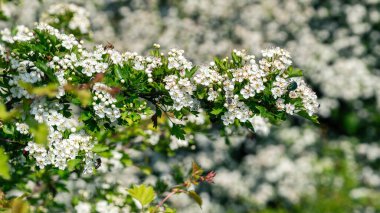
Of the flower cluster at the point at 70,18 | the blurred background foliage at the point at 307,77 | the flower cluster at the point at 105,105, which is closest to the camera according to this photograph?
the flower cluster at the point at 105,105

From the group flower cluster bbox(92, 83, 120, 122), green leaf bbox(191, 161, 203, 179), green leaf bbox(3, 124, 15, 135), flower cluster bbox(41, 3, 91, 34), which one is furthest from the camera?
flower cluster bbox(41, 3, 91, 34)

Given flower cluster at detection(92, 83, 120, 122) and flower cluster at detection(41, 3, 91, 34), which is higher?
flower cluster at detection(41, 3, 91, 34)

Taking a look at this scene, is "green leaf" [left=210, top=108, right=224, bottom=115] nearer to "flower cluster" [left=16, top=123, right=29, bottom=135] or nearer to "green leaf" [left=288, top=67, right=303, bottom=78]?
"green leaf" [left=288, top=67, right=303, bottom=78]

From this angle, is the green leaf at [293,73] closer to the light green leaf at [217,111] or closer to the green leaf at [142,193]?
the light green leaf at [217,111]

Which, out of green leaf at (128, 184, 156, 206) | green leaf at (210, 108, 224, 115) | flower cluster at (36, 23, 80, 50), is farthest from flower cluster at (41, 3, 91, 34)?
green leaf at (210, 108, 224, 115)

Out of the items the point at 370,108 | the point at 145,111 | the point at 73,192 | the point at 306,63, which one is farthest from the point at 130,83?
the point at 370,108

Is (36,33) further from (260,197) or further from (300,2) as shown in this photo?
(300,2)

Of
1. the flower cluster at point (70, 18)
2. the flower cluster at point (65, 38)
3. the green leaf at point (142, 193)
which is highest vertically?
the flower cluster at point (70, 18)

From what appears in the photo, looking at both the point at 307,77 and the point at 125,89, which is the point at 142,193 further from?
the point at 307,77

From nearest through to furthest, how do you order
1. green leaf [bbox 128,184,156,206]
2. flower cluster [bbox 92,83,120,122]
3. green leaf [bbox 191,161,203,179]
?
flower cluster [bbox 92,83,120,122], green leaf [bbox 128,184,156,206], green leaf [bbox 191,161,203,179]

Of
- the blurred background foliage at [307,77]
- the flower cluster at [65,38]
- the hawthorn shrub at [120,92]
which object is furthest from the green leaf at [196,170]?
the blurred background foliage at [307,77]
